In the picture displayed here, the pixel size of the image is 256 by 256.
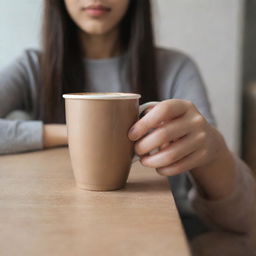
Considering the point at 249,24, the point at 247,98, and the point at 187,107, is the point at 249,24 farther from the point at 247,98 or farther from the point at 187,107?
the point at 187,107

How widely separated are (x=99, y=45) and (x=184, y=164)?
739mm

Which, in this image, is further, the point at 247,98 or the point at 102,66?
the point at 247,98

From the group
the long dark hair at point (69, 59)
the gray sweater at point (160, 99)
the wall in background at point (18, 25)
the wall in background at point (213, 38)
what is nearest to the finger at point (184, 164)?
the gray sweater at point (160, 99)

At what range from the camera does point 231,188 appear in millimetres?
694

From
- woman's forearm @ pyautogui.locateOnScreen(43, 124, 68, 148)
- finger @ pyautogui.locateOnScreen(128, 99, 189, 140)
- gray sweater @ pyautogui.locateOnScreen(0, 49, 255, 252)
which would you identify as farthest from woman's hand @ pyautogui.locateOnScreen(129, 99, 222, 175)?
woman's forearm @ pyautogui.locateOnScreen(43, 124, 68, 148)

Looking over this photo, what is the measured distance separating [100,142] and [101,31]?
0.65m

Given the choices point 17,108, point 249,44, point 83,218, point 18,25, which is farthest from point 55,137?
point 249,44

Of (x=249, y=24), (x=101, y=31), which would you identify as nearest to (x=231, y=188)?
(x=101, y=31)

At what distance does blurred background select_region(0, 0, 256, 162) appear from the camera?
1566 mm

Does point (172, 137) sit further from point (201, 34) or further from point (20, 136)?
point (201, 34)

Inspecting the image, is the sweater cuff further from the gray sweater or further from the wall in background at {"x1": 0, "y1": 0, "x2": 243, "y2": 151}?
the wall in background at {"x1": 0, "y1": 0, "x2": 243, "y2": 151}

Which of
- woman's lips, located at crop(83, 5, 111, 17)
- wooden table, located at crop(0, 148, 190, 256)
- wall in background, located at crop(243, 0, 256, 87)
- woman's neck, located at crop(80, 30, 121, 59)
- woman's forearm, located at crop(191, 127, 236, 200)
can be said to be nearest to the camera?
wooden table, located at crop(0, 148, 190, 256)

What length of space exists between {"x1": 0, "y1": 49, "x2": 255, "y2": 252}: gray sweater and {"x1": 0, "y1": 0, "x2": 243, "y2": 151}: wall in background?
44 centimetres

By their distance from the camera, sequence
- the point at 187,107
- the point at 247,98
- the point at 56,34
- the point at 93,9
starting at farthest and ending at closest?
1. the point at 247,98
2. the point at 56,34
3. the point at 93,9
4. the point at 187,107
